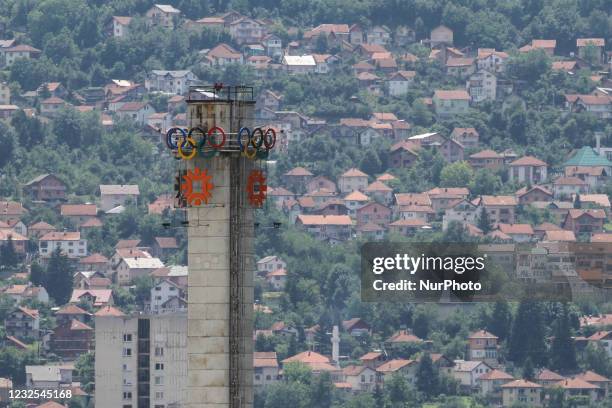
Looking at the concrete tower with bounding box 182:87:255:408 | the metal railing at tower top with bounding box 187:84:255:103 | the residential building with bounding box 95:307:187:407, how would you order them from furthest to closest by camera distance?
1. the residential building with bounding box 95:307:187:407
2. the metal railing at tower top with bounding box 187:84:255:103
3. the concrete tower with bounding box 182:87:255:408

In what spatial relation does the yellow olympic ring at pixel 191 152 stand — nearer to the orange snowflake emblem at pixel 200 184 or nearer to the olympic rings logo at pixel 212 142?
the olympic rings logo at pixel 212 142

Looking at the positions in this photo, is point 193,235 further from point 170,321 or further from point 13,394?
point 13,394

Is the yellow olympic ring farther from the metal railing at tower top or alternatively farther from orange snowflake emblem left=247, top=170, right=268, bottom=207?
orange snowflake emblem left=247, top=170, right=268, bottom=207

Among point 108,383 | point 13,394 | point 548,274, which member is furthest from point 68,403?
point 108,383

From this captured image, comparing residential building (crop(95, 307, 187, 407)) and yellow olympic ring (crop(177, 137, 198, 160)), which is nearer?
yellow olympic ring (crop(177, 137, 198, 160))

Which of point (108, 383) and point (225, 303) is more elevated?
point (225, 303)

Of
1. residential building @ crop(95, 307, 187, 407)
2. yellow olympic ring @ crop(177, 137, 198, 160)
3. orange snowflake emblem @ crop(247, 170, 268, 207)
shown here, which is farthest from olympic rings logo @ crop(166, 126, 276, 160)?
residential building @ crop(95, 307, 187, 407)

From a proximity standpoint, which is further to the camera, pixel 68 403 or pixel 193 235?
pixel 68 403
